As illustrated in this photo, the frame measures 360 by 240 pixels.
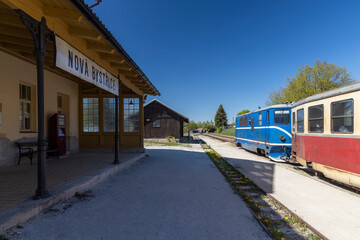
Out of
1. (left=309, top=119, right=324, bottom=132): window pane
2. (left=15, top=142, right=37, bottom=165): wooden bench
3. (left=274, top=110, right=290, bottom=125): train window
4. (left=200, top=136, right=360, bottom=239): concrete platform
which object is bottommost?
(left=200, top=136, right=360, bottom=239): concrete platform

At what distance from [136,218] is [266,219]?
2.20 metres

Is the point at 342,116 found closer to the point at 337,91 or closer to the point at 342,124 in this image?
the point at 342,124

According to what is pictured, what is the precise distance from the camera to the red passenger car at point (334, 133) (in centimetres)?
493

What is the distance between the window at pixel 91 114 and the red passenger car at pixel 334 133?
9501 millimetres

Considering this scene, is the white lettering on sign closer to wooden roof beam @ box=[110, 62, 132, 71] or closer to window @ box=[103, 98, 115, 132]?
wooden roof beam @ box=[110, 62, 132, 71]

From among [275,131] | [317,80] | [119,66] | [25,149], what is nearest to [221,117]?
[317,80]

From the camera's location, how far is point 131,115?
1116cm

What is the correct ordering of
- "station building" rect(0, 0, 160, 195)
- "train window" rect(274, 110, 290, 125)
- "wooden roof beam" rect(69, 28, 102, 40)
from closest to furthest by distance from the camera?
1. "station building" rect(0, 0, 160, 195)
2. "wooden roof beam" rect(69, 28, 102, 40)
3. "train window" rect(274, 110, 290, 125)

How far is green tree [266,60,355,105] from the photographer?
22.4m

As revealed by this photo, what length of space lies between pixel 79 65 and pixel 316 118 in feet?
22.9

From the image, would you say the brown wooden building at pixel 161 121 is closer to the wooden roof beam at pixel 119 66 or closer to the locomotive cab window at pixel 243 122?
the locomotive cab window at pixel 243 122

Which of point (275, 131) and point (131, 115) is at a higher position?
point (131, 115)

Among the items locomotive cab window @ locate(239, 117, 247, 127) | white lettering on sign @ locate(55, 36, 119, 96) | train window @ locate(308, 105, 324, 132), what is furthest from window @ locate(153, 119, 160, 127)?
train window @ locate(308, 105, 324, 132)

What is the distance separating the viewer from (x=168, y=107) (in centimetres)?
2577
